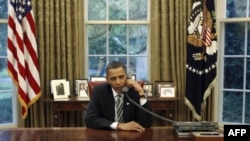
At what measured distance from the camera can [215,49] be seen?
359 cm

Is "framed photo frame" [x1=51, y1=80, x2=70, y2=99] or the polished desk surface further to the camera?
"framed photo frame" [x1=51, y1=80, x2=70, y2=99]

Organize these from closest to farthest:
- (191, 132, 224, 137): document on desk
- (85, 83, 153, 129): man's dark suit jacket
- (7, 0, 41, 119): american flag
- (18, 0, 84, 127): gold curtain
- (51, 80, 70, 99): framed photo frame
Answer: (191, 132, 224, 137): document on desk → (85, 83, 153, 129): man's dark suit jacket → (7, 0, 41, 119): american flag → (51, 80, 70, 99): framed photo frame → (18, 0, 84, 127): gold curtain

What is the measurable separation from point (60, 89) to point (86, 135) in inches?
70.1

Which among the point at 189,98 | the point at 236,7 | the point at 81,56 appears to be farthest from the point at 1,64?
the point at 236,7

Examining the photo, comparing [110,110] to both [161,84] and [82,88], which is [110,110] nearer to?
[82,88]

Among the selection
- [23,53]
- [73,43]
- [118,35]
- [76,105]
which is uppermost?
[118,35]

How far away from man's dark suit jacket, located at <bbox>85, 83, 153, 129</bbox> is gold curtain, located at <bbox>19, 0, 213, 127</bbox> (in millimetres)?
1469

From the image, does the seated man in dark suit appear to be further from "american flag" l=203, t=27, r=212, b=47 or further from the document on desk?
"american flag" l=203, t=27, r=212, b=47

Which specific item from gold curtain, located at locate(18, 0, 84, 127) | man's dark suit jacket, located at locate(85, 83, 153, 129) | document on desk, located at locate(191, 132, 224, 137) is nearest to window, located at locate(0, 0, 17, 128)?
gold curtain, located at locate(18, 0, 84, 127)

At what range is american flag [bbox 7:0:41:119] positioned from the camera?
11.5 feet

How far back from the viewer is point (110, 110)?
7.88ft

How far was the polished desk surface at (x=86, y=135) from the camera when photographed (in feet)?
6.26

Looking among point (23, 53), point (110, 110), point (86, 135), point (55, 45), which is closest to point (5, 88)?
point (23, 53)

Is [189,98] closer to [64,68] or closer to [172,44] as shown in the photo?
[172,44]
